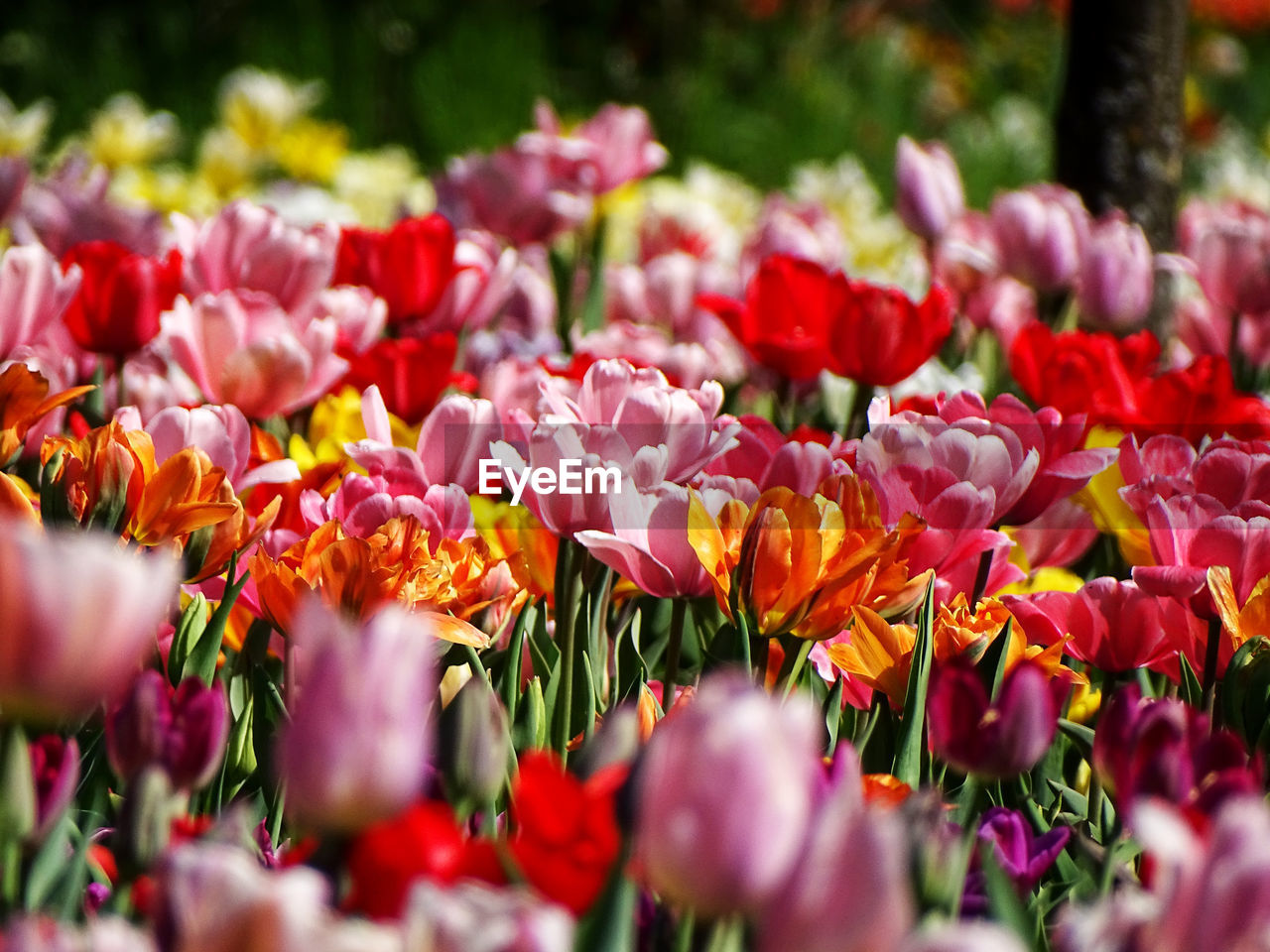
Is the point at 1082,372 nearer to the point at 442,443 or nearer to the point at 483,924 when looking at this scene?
the point at 442,443

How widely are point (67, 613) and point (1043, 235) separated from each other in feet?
4.98

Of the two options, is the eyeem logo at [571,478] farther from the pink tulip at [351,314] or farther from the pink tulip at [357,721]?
the pink tulip at [351,314]

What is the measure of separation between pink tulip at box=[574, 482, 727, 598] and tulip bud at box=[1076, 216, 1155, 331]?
3.41ft

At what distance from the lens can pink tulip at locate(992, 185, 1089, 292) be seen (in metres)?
1.76

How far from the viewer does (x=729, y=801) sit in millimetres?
433

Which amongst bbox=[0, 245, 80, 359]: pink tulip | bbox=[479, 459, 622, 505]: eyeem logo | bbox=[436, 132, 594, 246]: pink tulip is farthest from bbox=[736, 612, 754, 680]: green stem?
bbox=[436, 132, 594, 246]: pink tulip

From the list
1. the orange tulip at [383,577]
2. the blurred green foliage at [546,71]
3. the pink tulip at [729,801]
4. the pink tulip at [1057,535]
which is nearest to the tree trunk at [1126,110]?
the pink tulip at [1057,535]

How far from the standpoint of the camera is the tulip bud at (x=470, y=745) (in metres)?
0.61

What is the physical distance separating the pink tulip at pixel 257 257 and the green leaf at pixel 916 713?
0.80 meters

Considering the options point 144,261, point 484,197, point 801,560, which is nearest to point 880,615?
point 801,560

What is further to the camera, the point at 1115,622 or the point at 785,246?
the point at 785,246

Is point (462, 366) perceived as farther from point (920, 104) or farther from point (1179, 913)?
point (920, 104)

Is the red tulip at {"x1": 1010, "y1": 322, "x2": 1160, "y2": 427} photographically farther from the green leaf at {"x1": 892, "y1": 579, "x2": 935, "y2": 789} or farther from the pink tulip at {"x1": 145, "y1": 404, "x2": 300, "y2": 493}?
the pink tulip at {"x1": 145, "y1": 404, "x2": 300, "y2": 493}

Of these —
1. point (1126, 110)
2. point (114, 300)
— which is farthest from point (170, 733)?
point (1126, 110)
